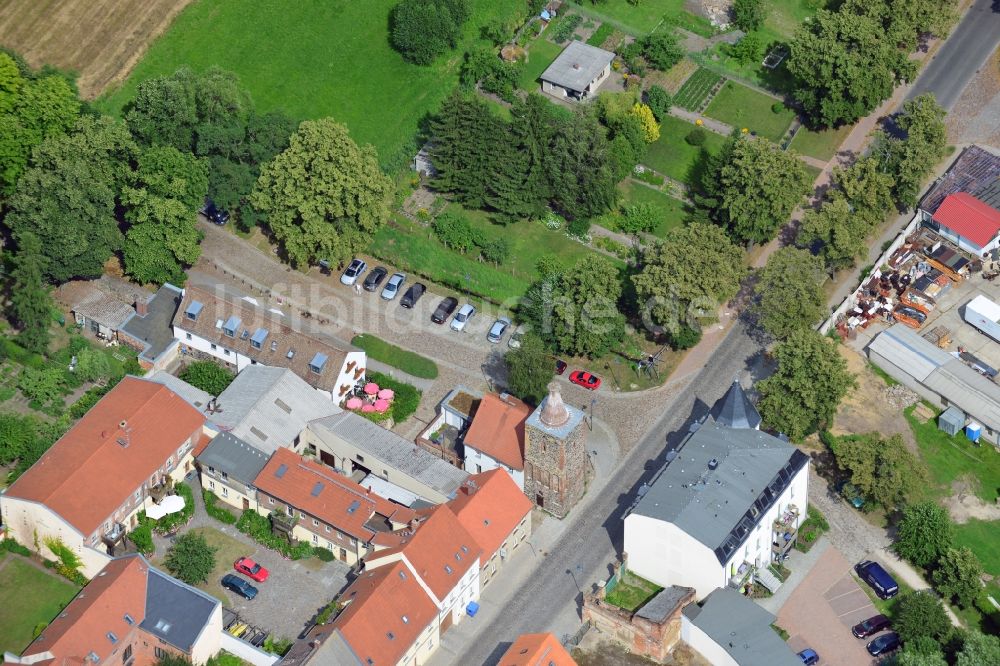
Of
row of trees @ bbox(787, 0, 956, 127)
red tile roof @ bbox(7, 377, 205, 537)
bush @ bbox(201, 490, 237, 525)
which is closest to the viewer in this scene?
red tile roof @ bbox(7, 377, 205, 537)

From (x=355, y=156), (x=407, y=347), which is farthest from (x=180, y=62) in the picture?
(x=407, y=347)

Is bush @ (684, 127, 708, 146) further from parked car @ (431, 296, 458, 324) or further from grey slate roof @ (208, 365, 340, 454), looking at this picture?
grey slate roof @ (208, 365, 340, 454)

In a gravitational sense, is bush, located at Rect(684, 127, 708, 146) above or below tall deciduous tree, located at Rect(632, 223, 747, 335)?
above

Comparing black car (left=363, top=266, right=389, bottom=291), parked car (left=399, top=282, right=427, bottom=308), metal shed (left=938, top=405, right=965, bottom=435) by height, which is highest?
metal shed (left=938, top=405, right=965, bottom=435)

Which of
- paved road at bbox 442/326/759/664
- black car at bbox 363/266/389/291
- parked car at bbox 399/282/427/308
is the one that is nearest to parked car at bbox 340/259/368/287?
black car at bbox 363/266/389/291

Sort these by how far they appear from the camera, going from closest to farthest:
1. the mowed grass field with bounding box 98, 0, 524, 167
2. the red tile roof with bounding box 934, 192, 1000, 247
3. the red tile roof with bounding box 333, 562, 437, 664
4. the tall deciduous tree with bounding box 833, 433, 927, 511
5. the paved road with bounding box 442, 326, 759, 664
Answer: the red tile roof with bounding box 333, 562, 437, 664 < the paved road with bounding box 442, 326, 759, 664 < the tall deciduous tree with bounding box 833, 433, 927, 511 < the red tile roof with bounding box 934, 192, 1000, 247 < the mowed grass field with bounding box 98, 0, 524, 167

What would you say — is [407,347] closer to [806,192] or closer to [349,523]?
[349,523]

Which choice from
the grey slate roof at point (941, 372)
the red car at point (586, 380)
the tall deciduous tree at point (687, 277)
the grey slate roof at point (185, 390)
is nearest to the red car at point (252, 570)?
the grey slate roof at point (185, 390)

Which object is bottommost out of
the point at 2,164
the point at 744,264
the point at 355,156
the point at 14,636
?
the point at 14,636
